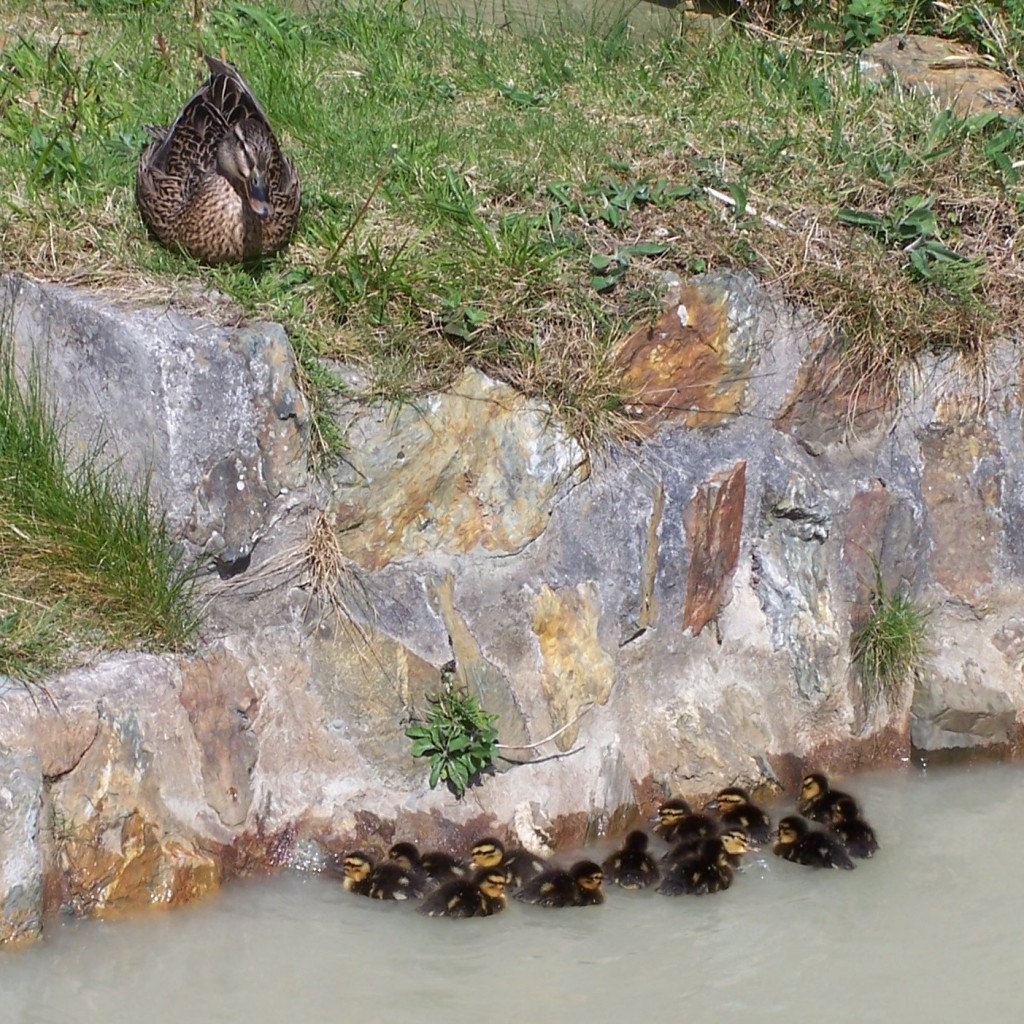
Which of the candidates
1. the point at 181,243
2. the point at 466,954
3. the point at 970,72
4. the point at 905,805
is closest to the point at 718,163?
the point at 970,72

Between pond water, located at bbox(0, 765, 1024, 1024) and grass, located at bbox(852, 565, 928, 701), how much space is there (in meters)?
0.92

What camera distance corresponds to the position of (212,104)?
5863mm

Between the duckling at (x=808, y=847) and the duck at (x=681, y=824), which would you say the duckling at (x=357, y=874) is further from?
the duckling at (x=808, y=847)

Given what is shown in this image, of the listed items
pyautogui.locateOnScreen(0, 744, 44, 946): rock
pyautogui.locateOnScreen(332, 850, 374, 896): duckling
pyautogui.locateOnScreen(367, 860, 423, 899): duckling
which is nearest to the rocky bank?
pyautogui.locateOnScreen(0, 744, 44, 946): rock

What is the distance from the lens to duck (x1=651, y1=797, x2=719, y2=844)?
5.45 meters

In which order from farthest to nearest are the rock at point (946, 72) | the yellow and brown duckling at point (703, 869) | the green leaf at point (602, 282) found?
1. the rock at point (946, 72)
2. the green leaf at point (602, 282)
3. the yellow and brown duckling at point (703, 869)

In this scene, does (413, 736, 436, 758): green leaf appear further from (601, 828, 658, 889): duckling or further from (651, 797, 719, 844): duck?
(651, 797, 719, 844): duck

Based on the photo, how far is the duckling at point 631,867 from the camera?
17.1 feet

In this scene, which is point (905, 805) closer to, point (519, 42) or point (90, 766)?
point (90, 766)

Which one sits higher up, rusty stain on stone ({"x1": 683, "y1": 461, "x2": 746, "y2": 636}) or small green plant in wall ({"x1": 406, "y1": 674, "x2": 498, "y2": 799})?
rusty stain on stone ({"x1": 683, "y1": 461, "x2": 746, "y2": 636})

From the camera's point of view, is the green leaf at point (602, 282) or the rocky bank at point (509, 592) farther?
the green leaf at point (602, 282)

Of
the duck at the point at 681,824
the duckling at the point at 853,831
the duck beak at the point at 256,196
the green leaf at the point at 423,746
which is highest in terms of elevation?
the duck beak at the point at 256,196

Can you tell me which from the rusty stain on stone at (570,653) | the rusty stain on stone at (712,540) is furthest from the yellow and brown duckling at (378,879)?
the rusty stain on stone at (712,540)

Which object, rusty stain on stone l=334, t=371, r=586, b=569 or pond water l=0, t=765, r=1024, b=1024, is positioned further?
rusty stain on stone l=334, t=371, r=586, b=569
